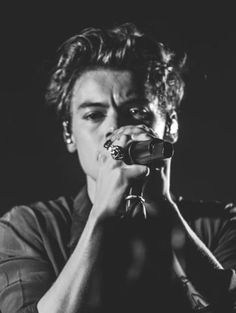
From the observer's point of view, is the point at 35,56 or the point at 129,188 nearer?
the point at 129,188

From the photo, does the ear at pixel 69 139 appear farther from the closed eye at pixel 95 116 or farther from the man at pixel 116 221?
the closed eye at pixel 95 116

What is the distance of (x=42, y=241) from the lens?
181 centimetres

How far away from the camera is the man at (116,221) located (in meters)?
1.48

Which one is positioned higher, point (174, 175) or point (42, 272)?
point (174, 175)

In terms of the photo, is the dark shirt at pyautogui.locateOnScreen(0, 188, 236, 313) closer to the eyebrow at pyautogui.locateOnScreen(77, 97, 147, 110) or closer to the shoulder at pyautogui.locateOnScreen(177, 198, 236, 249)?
the shoulder at pyautogui.locateOnScreen(177, 198, 236, 249)

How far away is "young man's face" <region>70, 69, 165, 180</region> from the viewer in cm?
184

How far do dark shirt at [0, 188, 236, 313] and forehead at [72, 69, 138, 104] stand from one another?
408mm

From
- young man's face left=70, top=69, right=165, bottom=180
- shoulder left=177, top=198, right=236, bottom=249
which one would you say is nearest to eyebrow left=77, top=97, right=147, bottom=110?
young man's face left=70, top=69, right=165, bottom=180

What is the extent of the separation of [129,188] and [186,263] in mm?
307

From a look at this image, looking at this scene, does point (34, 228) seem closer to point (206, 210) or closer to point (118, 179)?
point (118, 179)

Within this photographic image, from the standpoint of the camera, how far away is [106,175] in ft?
5.02

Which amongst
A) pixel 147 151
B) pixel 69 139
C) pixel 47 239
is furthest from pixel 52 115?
pixel 147 151

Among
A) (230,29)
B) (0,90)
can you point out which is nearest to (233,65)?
(230,29)

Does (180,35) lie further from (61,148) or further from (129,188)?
(129,188)
